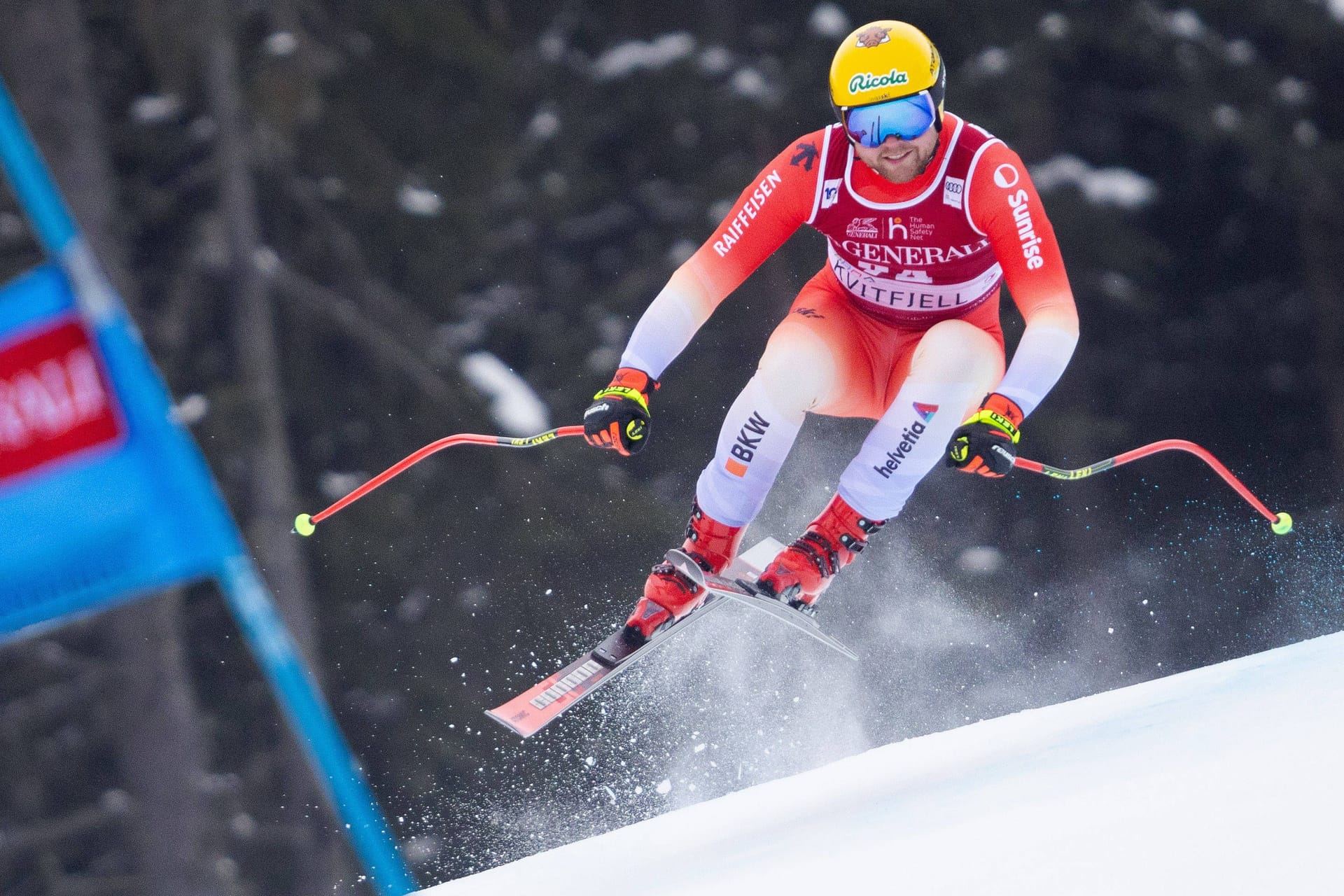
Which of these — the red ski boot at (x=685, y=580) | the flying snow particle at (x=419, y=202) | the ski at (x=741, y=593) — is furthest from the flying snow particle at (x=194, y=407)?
the ski at (x=741, y=593)

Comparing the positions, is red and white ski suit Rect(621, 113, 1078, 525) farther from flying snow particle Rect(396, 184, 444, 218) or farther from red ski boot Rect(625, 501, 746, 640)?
flying snow particle Rect(396, 184, 444, 218)

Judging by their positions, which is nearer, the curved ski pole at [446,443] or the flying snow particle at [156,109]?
the curved ski pole at [446,443]

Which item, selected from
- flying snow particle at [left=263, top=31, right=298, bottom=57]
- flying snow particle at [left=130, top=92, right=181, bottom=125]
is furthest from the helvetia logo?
flying snow particle at [left=130, top=92, right=181, bottom=125]

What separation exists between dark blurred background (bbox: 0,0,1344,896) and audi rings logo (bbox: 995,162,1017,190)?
116 inches

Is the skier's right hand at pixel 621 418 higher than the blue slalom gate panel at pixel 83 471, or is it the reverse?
the blue slalom gate panel at pixel 83 471

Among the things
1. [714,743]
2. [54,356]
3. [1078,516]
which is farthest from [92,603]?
[1078,516]

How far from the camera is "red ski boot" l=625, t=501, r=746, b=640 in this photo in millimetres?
3326

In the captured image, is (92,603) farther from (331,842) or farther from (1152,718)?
(331,842)

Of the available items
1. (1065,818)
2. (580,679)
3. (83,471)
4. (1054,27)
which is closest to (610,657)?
(580,679)

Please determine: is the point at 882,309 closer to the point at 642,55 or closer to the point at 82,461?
the point at 82,461

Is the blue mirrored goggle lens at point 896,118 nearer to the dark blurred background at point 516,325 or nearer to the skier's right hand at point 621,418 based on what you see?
the skier's right hand at point 621,418

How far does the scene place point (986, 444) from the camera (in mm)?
2711

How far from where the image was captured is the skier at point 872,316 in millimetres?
2904

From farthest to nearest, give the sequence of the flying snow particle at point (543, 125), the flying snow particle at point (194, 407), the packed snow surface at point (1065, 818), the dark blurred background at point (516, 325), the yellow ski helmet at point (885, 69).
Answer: the flying snow particle at point (543, 125), the flying snow particle at point (194, 407), the dark blurred background at point (516, 325), the yellow ski helmet at point (885, 69), the packed snow surface at point (1065, 818)
